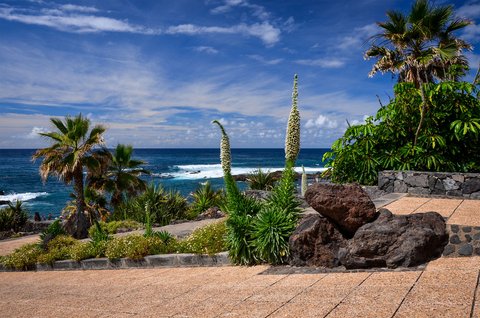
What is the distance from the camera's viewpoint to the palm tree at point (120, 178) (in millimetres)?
17156

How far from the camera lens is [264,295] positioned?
15.5ft

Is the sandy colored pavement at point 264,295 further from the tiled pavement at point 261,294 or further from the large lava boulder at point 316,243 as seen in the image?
the large lava boulder at point 316,243

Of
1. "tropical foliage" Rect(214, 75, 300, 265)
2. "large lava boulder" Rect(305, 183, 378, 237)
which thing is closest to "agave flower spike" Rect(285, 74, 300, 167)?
"tropical foliage" Rect(214, 75, 300, 265)

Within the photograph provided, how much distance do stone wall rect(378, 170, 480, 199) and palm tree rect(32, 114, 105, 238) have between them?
32.1ft

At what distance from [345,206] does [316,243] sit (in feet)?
2.16

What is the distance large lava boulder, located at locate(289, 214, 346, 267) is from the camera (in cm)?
594

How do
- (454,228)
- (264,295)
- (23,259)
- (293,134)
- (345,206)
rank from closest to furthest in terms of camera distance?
(264,295), (454,228), (345,206), (293,134), (23,259)

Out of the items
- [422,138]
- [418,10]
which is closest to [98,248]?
[422,138]

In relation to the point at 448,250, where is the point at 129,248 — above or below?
below

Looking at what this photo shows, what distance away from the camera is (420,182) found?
1093 cm

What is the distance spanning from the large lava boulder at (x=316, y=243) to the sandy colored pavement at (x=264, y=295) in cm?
48

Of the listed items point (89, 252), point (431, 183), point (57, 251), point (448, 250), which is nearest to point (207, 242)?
point (89, 252)

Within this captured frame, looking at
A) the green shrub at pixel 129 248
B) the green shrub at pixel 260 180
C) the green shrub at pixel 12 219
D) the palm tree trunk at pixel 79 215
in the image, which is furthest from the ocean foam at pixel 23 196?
the green shrub at pixel 129 248

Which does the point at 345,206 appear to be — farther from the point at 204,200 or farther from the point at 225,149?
the point at 204,200
